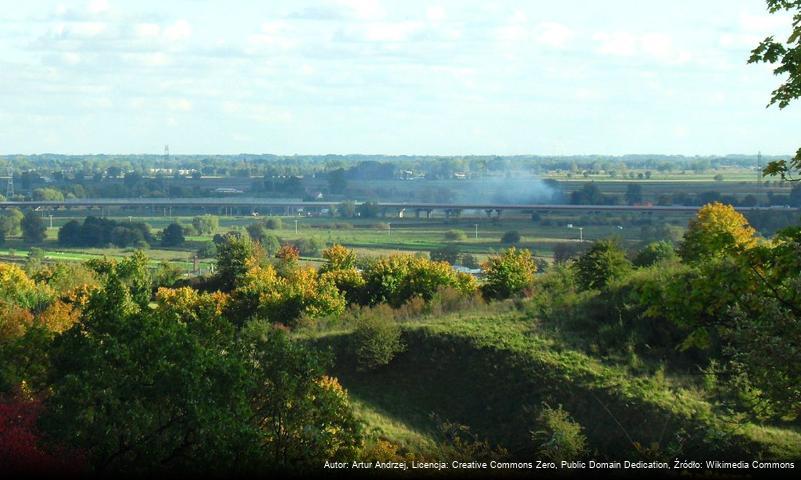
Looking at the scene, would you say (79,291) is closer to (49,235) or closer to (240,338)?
(240,338)

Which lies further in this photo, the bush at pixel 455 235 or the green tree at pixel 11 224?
the green tree at pixel 11 224

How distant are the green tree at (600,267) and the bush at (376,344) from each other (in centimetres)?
1061

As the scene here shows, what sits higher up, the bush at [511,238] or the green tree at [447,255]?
the green tree at [447,255]

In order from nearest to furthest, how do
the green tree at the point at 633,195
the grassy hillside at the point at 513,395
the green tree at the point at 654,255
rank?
the grassy hillside at the point at 513,395 < the green tree at the point at 654,255 < the green tree at the point at 633,195

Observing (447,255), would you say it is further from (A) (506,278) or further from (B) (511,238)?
(A) (506,278)

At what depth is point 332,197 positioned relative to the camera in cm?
18475

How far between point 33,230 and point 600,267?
284 feet

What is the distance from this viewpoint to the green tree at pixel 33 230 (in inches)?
4576

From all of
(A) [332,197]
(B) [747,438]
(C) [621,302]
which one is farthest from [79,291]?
(A) [332,197]

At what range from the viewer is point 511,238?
104m

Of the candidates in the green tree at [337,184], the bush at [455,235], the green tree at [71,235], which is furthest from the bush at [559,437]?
the green tree at [337,184]

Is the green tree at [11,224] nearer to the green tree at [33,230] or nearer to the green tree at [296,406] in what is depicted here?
the green tree at [33,230]

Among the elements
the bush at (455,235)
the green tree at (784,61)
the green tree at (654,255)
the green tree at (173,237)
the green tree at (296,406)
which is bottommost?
the green tree at (173,237)

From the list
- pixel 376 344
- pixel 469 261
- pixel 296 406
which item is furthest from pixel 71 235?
pixel 296 406
